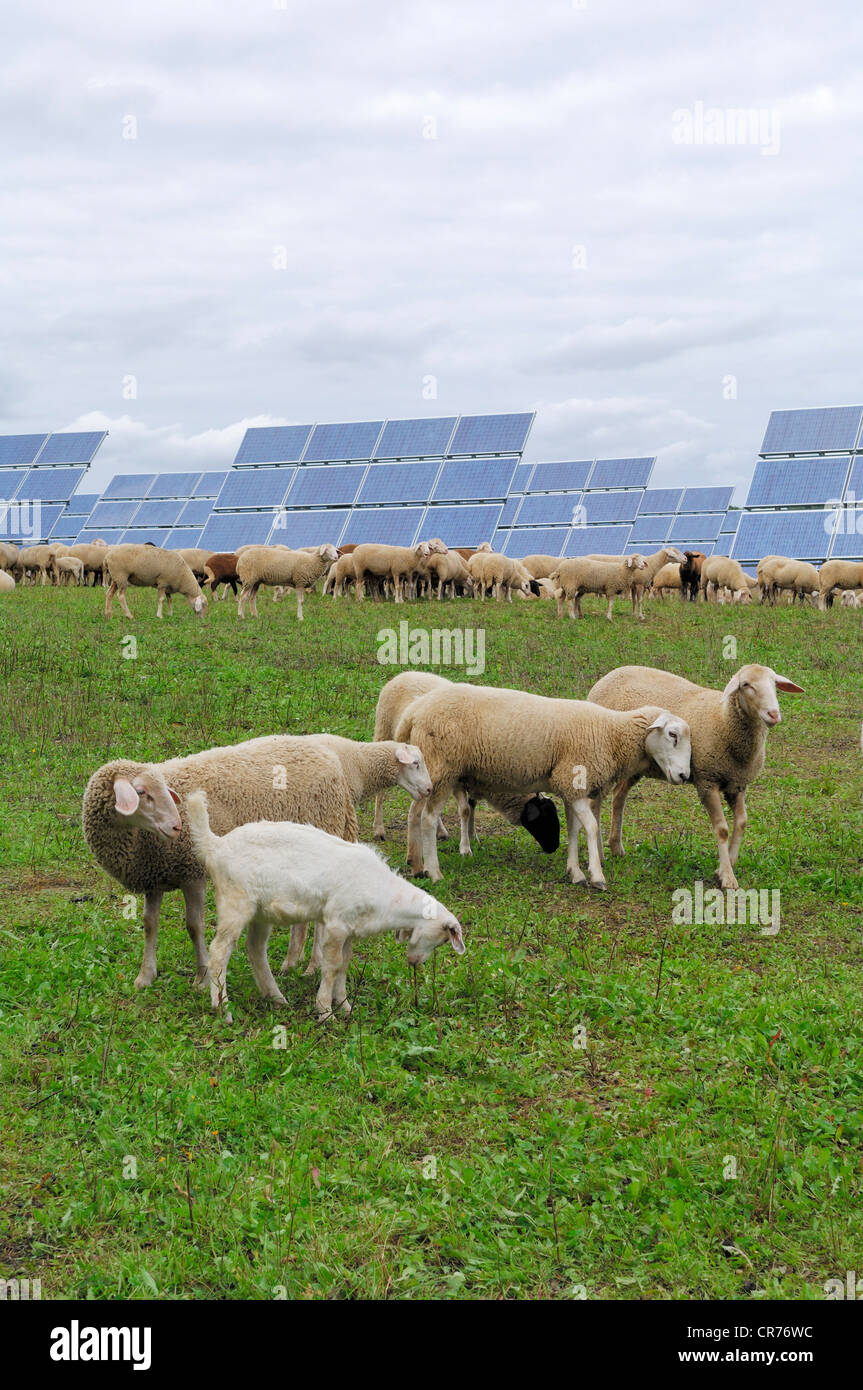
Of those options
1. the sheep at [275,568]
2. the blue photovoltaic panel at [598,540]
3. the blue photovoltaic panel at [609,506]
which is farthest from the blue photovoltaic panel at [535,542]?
the sheep at [275,568]

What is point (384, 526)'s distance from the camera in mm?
39969

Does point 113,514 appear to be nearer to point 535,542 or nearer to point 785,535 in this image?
point 535,542

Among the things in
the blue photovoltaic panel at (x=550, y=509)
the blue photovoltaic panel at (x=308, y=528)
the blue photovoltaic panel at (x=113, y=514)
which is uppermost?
the blue photovoltaic panel at (x=308, y=528)

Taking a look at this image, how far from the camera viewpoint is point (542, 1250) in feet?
13.5

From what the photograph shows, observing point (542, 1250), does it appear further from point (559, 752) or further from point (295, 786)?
point (559, 752)

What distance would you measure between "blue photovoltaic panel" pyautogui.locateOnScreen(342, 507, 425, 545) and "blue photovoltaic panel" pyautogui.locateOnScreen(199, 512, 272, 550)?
3.45 metres

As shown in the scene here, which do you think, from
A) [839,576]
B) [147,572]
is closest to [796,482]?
[839,576]

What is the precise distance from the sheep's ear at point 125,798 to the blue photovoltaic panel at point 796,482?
36.8 metres

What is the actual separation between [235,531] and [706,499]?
1071 inches

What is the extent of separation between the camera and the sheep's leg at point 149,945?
646 centimetres

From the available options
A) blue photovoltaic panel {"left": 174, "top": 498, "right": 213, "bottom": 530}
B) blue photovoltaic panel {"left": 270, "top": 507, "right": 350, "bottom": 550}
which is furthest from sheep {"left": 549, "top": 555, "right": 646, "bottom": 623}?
blue photovoltaic panel {"left": 174, "top": 498, "right": 213, "bottom": 530}

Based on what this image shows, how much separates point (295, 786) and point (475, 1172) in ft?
10.4

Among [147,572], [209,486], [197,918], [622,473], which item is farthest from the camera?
[209,486]

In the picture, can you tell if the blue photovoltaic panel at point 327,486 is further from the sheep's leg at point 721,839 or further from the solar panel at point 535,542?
the sheep's leg at point 721,839
